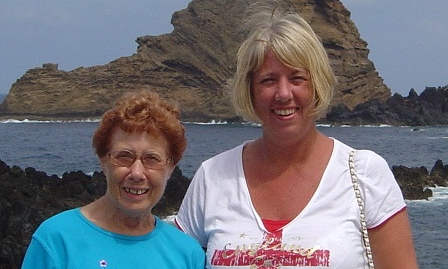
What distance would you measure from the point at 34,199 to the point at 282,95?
46.4 ft

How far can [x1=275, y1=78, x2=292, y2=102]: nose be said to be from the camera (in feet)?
8.90

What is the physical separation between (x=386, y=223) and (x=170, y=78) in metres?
93.2

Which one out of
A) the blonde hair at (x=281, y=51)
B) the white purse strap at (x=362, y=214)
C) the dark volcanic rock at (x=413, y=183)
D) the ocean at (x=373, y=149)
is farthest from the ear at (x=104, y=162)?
the dark volcanic rock at (x=413, y=183)

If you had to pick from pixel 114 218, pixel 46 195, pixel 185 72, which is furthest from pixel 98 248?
pixel 185 72

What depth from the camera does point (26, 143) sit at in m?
57.0

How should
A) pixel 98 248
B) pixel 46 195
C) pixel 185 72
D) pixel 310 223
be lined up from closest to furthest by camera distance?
pixel 98 248, pixel 310 223, pixel 46 195, pixel 185 72

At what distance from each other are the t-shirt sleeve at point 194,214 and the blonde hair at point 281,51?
34 centimetres

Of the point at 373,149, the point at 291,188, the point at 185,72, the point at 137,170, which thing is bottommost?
the point at 291,188

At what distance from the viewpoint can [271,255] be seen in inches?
104

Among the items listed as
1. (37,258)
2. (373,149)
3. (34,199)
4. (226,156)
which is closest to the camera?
(37,258)

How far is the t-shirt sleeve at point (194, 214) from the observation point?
2.87m

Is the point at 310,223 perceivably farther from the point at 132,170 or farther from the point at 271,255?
the point at 132,170

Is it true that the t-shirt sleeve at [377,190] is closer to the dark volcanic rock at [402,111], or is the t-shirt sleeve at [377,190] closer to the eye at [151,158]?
the eye at [151,158]

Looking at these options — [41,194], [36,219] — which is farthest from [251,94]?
[41,194]
